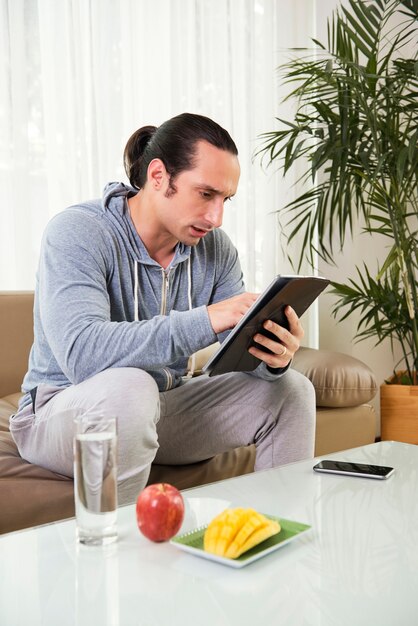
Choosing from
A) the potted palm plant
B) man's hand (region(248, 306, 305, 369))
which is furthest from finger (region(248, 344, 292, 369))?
the potted palm plant

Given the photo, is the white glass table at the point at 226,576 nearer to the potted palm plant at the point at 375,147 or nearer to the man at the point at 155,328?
the man at the point at 155,328

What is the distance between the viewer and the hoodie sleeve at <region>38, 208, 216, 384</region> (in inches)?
56.3

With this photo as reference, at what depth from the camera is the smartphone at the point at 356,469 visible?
1.24 m

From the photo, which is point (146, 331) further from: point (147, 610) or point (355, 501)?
point (147, 610)

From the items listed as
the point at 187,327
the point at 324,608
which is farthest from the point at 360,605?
the point at 187,327

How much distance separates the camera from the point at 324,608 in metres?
0.76

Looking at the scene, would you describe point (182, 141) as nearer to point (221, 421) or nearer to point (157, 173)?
point (157, 173)

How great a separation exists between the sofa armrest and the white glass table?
1153mm

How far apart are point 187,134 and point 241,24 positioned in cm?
175

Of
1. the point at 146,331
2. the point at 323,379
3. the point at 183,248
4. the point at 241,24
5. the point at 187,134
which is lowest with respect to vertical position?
the point at 323,379

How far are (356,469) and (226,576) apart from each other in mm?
490

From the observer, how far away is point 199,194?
5.40 feet

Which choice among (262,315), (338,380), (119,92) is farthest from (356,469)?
(119,92)

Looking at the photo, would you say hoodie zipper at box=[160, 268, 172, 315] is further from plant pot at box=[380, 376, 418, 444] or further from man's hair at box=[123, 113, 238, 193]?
plant pot at box=[380, 376, 418, 444]
